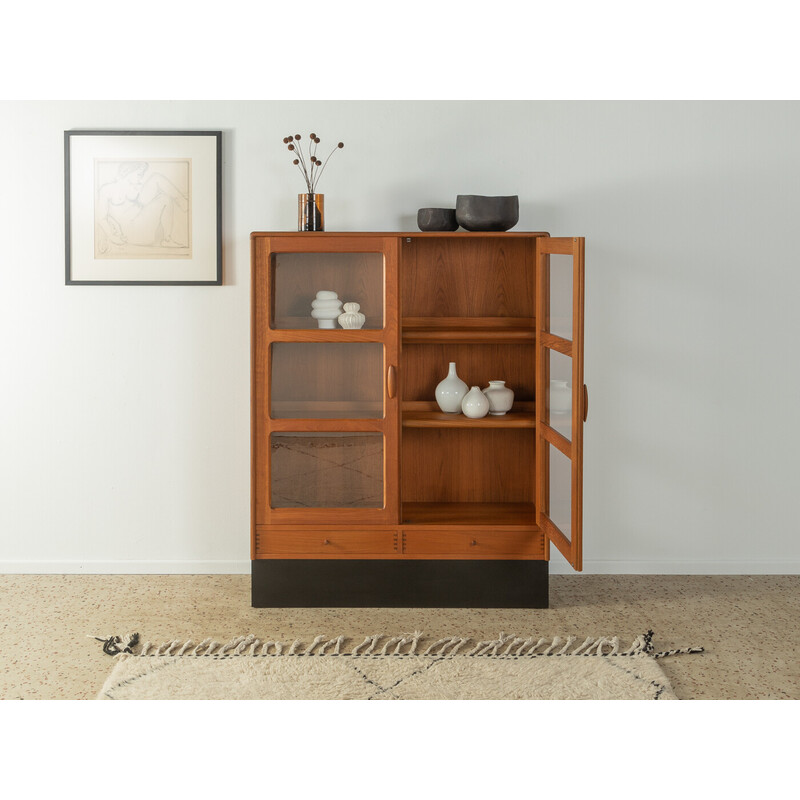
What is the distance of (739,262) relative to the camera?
4277 mm

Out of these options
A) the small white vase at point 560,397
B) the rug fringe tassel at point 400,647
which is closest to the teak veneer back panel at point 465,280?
the small white vase at point 560,397

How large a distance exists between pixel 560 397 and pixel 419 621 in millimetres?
1057

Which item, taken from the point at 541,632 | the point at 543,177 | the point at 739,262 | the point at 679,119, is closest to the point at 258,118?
the point at 543,177

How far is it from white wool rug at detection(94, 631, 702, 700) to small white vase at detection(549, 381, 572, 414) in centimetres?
88

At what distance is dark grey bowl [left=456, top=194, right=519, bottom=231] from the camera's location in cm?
392

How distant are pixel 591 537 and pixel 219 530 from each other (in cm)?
175

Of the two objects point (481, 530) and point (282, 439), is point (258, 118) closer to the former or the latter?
point (282, 439)

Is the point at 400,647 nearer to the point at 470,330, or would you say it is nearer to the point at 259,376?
the point at 259,376

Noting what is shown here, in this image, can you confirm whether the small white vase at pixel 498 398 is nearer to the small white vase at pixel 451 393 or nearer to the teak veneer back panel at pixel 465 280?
the small white vase at pixel 451 393

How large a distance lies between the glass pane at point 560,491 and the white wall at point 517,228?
53 cm

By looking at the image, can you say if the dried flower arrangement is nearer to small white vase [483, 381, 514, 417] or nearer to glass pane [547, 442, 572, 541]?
small white vase [483, 381, 514, 417]

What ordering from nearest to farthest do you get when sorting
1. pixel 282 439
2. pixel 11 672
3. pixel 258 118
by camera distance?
pixel 11 672, pixel 282 439, pixel 258 118

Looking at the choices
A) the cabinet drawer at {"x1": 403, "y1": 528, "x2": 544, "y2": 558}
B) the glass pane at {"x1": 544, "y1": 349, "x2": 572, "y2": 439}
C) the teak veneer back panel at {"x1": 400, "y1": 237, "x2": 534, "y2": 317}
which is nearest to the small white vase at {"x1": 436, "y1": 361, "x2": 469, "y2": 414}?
the teak veneer back panel at {"x1": 400, "y1": 237, "x2": 534, "y2": 317}

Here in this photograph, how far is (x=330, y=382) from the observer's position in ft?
12.7
